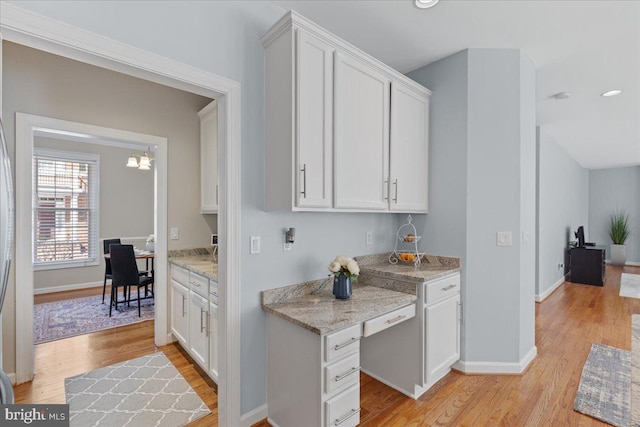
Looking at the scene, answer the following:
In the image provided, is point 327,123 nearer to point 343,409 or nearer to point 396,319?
point 396,319

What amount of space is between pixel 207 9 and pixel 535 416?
11.1 feet

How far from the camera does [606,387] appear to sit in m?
2.43

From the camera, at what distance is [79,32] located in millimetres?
1391

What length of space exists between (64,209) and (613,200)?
12831 mm

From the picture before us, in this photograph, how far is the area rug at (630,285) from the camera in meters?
5.28

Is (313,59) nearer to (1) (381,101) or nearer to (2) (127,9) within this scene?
(1) (381,101)

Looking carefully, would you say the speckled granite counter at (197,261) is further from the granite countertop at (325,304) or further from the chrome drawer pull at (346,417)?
the chrome drawer pull at (346,417)

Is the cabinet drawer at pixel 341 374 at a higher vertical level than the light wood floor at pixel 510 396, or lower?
higher

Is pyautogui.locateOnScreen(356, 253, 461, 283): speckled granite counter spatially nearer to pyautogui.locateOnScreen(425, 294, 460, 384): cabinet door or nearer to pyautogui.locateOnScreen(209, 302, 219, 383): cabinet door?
pyautogui.locateOnScreen(425, 294, 460, 384): cabinet door

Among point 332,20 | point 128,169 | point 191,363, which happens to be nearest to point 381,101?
point 332,20

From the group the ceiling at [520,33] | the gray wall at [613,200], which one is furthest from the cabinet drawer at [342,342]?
the gray wall at [613,200]

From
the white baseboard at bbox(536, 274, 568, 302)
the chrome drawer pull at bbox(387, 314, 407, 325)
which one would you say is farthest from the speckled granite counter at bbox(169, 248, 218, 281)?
the white baseboard at bbox(536, 274, 568, 302)

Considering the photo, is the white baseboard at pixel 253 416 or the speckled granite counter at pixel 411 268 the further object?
the speckled granite counter at pixel 411 268

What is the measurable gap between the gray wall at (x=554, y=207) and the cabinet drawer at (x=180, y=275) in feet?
16.4
